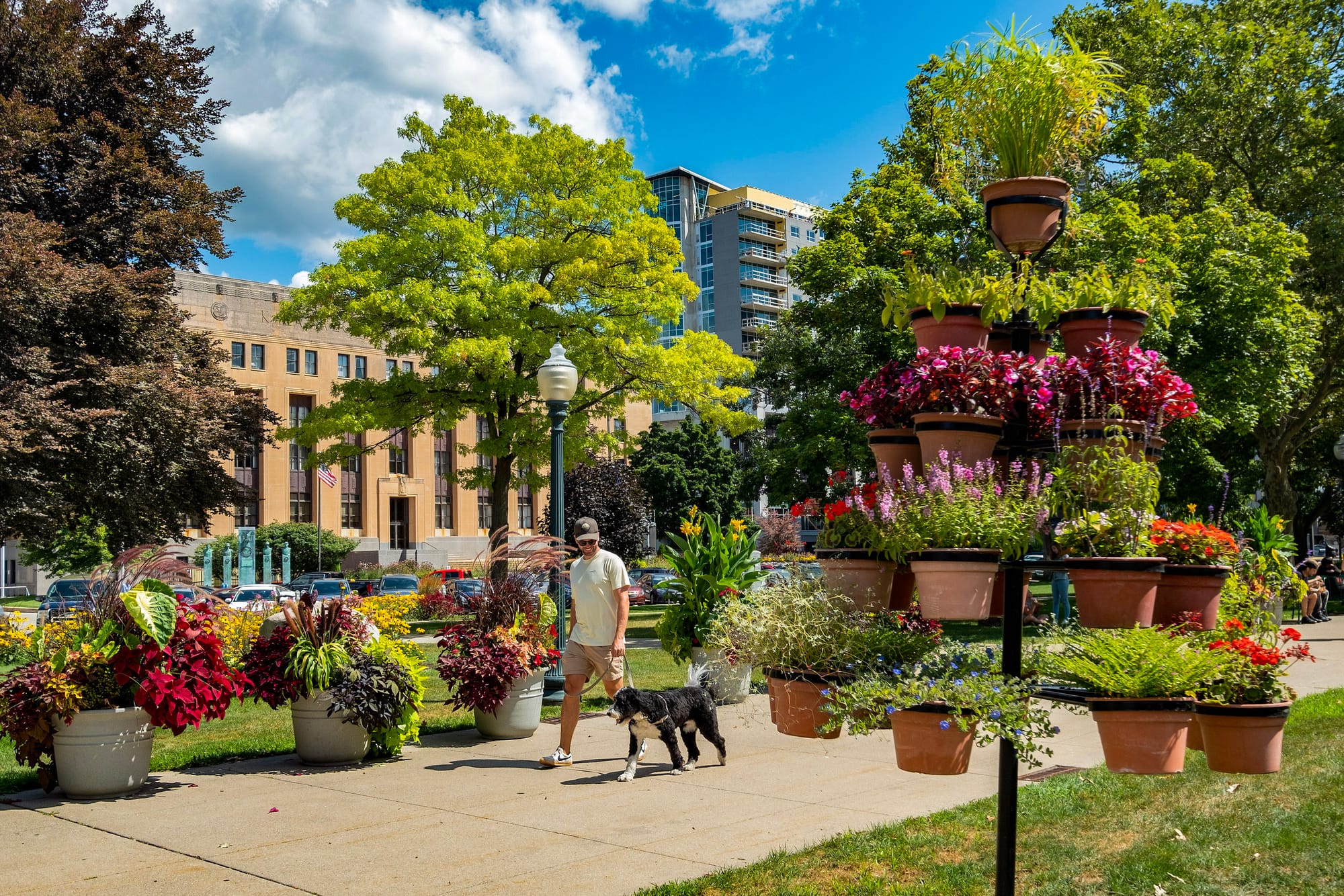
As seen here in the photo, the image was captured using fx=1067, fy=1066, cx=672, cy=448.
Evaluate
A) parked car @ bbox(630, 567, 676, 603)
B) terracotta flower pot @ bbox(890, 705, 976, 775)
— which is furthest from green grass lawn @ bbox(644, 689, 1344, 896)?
parked car @ bbox(630, 567, 676, 603)

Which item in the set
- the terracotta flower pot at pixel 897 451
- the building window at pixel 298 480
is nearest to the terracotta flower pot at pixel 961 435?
the terracotta flower pot at pixel 897 451

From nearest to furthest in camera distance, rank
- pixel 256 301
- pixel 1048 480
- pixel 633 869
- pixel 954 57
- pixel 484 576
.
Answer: pixel 1048 480 → pixel 954 57 → pixel 633 869 → pixel 484 576 → pixel 256 301

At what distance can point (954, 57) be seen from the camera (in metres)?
4.55

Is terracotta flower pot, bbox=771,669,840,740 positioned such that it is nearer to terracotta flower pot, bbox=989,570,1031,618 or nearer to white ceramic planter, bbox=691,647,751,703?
terracotta flower pot, bbox=989,570,1031,618

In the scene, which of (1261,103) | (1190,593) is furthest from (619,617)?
(1261,103)

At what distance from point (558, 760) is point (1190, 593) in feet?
20.1

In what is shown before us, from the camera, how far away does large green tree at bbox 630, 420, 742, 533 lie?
200ft

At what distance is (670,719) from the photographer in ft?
27.7

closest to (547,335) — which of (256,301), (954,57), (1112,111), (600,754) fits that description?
(600,754)

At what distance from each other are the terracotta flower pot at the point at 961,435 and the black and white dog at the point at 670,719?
15.7 feet

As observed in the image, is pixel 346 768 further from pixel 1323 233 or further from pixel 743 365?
pixel 1323 233

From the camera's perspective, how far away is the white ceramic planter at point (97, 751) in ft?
25.2

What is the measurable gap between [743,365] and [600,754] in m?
15.5

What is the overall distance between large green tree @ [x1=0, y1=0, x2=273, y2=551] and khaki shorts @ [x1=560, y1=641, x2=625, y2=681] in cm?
1519
